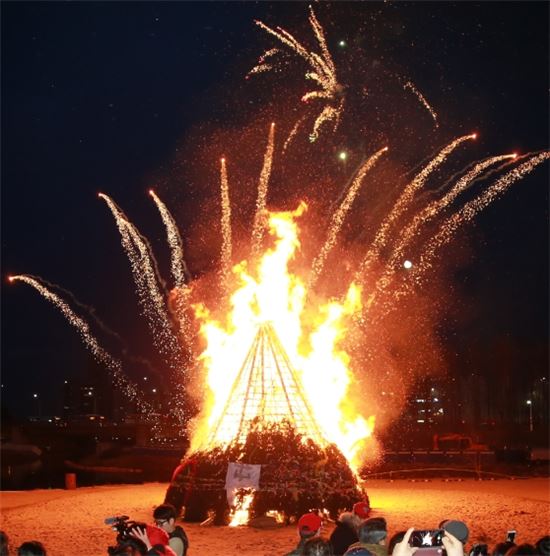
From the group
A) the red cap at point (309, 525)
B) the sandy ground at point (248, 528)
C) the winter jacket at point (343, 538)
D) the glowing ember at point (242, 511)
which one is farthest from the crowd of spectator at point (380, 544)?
the glowing ember at point (242, 511)

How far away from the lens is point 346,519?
896 centimetres

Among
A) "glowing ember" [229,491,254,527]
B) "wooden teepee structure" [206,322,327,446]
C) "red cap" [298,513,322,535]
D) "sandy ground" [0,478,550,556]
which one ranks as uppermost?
"wooden teepee structure" [206,322,327,446]

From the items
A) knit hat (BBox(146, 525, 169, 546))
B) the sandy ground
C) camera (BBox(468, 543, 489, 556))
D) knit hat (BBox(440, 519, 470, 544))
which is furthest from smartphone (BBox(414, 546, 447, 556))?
the sandy ground

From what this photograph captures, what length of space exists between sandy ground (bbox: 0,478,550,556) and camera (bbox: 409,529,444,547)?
767 centimetres

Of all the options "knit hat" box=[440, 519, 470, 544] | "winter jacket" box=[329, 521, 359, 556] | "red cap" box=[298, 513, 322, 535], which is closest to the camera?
"knit hat" box=[440, 519, 470, 544]

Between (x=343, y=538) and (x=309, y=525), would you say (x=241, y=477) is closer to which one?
(x=343, y=538)

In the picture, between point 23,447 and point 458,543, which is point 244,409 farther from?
point 23,447

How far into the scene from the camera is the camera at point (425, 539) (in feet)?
18.4

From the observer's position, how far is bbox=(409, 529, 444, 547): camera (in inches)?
221

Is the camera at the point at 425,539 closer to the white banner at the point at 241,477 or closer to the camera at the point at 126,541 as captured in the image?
the camera at the point at 126,541

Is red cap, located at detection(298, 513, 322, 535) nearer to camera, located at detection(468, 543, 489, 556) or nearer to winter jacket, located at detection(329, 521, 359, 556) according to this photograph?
winter jacket, located at detection(329, 521, 359, 556)

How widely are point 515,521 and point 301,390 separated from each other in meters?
5.30

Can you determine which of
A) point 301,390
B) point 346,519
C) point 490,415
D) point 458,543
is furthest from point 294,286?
point 490,415

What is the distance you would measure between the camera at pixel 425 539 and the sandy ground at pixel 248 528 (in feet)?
25.2
